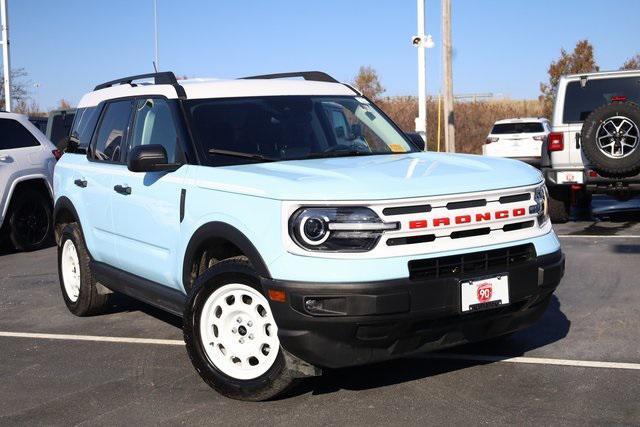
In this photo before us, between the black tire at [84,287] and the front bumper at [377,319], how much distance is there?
3.00 m

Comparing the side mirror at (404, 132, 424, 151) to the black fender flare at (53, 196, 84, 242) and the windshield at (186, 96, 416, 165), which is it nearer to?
the windshield at (186, 96, 416, 165)

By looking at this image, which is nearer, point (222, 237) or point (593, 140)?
point (222, 237)

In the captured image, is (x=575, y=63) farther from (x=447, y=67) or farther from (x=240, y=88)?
(x=240, y=88)

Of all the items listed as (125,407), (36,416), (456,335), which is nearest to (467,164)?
(456,335)

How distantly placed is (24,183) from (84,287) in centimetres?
525

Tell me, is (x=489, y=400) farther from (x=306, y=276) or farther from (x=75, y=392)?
(x=75, y=392)

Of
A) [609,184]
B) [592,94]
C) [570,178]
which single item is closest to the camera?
[609,184]

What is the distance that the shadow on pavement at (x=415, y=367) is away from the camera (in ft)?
16.1

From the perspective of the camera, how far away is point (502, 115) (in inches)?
1560

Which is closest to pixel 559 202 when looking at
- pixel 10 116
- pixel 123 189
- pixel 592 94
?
pixel 592 94

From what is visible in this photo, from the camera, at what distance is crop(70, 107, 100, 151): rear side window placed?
6.91 meters

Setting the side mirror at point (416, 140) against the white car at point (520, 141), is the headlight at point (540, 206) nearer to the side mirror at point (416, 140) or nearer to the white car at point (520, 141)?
the side mirror at point (416, 140)

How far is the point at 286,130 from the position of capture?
5.59 metres

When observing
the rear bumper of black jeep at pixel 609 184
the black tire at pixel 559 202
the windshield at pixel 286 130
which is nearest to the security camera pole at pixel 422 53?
the black tire at pixel 559 202
